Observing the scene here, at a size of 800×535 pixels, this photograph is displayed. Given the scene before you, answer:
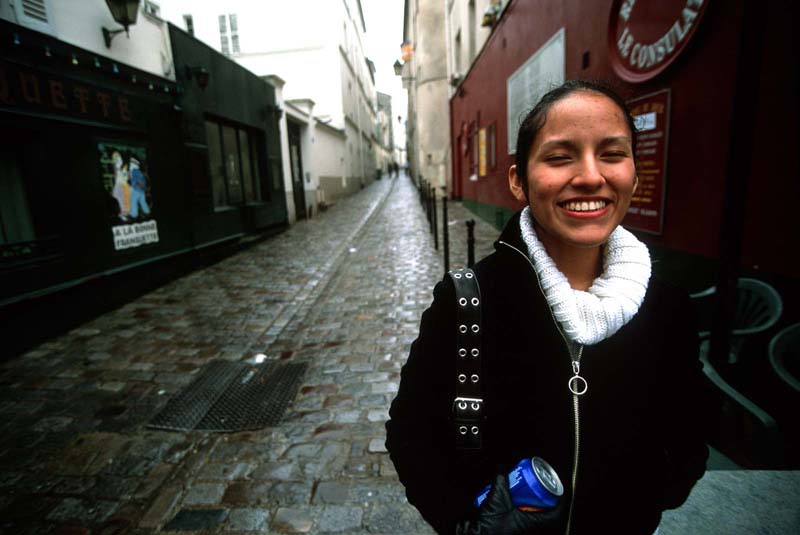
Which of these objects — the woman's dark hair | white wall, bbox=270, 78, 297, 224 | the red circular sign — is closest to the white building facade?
white wall, bbox=270, 78, 297, 224

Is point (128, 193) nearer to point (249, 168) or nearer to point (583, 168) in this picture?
point (249, 168)

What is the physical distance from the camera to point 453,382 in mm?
1207

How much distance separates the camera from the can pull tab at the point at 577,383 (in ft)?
3.73

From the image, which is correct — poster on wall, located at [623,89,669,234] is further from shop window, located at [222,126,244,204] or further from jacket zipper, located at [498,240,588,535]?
shop window, located at [222,126,244,204]

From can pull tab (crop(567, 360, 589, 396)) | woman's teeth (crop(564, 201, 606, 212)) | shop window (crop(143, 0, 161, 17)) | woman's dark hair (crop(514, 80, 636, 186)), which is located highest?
shop window (crop(143, 0, 161, 17))

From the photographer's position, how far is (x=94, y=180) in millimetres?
5926

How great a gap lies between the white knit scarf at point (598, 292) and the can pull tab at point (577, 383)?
0.22ft

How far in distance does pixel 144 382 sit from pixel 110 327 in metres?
1.96

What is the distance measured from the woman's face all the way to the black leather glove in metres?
0.69

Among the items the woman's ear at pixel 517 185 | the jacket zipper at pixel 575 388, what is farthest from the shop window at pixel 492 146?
the jacket zipper at pixel 575 388

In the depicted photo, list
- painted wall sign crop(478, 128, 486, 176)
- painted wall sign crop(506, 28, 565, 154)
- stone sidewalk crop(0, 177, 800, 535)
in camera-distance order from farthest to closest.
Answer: painted wall sign crop(478, 128, 486, 176) → painted wall sign crop(506, 28, 565, 154) → stone sidewalk crop(0, 177, 800, 535)

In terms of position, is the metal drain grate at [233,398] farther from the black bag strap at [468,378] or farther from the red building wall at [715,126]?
the red building wall at [715,126]

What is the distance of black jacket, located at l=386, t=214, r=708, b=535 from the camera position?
115cm

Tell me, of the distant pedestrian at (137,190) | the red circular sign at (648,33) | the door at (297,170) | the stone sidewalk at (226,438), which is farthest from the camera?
the door at (297,170)
